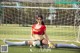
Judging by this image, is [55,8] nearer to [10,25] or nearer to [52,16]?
[52,16]

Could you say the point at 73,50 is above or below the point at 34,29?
below

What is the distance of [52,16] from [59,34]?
5.72 feet

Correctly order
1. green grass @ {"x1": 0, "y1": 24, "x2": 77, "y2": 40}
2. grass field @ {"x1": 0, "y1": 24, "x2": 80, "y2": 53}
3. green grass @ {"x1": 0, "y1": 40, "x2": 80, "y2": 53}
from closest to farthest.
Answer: green grass @ {"x1": 0, "y1": 40, "x2": 80, "y2": 53}, grass field @ {"x1": 0, "y1": 24, "x2": 80, "y2": 53}, green grass @ {"x1": 0, "y1": 24, "x2": 77, "y2": 40}

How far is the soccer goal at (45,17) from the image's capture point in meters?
9.65

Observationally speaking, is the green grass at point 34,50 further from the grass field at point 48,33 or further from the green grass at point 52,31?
the green grass at point 52,31

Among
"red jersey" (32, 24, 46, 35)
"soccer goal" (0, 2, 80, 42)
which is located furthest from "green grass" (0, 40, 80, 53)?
"soccer goal" (0, 2, 80, 42)

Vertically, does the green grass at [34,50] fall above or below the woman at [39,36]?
below

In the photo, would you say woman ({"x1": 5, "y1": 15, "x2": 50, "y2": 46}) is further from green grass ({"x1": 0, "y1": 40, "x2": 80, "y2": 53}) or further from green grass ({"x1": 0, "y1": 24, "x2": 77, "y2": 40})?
green grass ({"x1": 0, "y1": 24, "x2": 77, "y2": 40})

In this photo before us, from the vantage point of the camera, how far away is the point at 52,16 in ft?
32.7

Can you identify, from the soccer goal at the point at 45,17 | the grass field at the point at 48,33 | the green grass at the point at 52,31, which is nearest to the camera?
the grass field at the point at 48,33

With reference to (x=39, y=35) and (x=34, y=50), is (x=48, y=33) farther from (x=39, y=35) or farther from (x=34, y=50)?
(x=34, y=50)

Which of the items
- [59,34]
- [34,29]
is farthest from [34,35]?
[59,34]

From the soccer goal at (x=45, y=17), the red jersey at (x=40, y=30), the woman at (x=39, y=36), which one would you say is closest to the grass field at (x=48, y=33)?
the soccer goal at (x=45, y=17)

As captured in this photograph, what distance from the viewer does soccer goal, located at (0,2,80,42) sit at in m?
9.65
